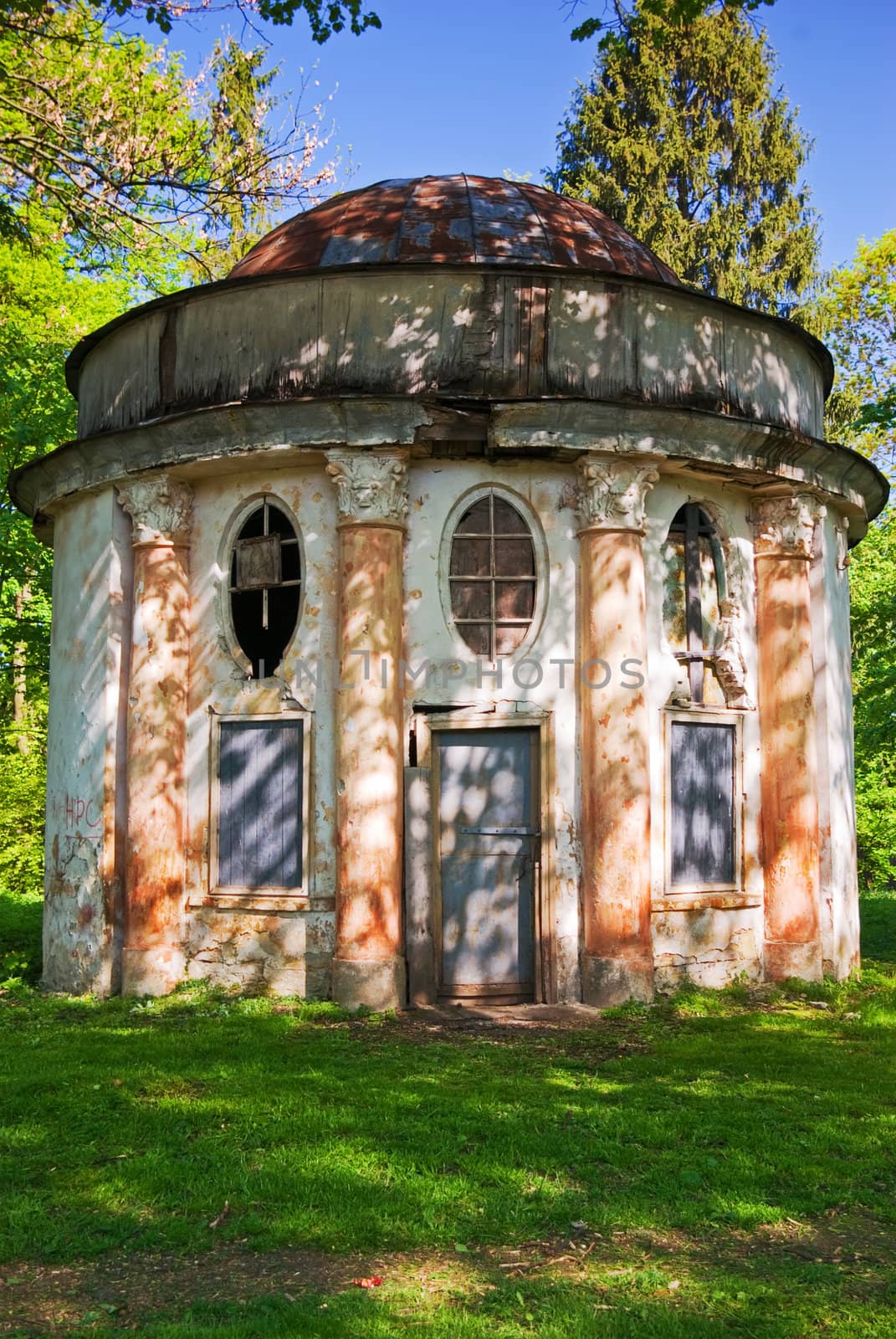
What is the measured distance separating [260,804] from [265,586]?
178 cm

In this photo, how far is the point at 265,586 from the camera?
1044cm

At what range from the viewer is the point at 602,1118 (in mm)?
6547

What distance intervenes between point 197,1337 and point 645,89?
2764 cm

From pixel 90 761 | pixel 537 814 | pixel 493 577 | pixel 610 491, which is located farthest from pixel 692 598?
pixel 90 761

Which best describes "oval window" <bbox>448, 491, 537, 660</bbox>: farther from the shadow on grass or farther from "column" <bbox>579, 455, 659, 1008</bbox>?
the shadow on grass

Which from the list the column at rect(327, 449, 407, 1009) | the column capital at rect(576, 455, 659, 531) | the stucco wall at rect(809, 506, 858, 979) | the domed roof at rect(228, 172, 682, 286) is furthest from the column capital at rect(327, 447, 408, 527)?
the stucco wall at rect(809, 506, 858, 979)

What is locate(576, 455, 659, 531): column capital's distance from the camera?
32.5ft

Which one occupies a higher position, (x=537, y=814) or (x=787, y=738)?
(x=787, y=738)

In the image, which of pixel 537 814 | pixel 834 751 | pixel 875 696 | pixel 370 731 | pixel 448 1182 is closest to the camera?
pixel 448 1182

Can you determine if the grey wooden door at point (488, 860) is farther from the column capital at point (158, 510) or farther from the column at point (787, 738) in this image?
the column capital at point (158, 510)

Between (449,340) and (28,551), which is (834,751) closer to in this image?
(449,340)

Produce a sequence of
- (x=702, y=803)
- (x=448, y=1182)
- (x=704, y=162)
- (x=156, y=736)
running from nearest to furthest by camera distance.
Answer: (x=448, y=1182)
(x=156, y=736)
(x=702, y=803)
(x=704, y=162)

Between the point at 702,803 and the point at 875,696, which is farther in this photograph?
the point at 875,696

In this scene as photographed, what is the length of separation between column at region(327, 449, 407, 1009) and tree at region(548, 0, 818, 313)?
17.9 m
